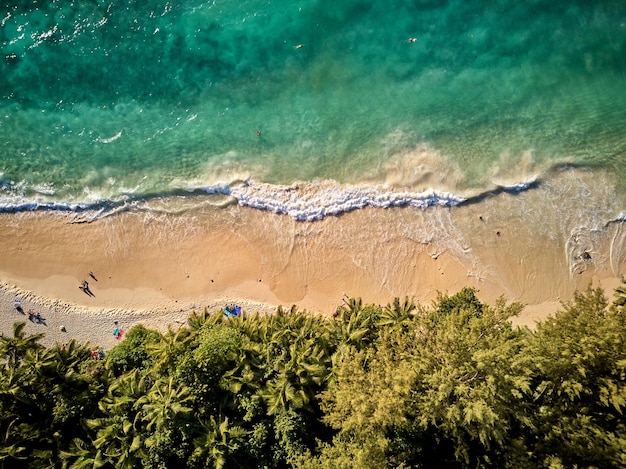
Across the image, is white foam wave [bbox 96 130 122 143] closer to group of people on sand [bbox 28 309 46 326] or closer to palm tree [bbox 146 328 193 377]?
group of people on sand [bbox 28 309 46 326]

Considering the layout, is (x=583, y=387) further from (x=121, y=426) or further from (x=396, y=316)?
(x=121, y=426)

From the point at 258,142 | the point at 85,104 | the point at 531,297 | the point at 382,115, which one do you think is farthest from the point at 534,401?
the point at 85,104

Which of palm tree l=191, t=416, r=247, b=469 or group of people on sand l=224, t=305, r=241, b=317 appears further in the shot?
group of people on sand l=224, t=305, r=241, b=317

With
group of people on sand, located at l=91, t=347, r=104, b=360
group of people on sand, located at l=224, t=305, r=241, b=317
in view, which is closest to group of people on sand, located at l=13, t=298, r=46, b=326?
group of people on sand, located at l=91, t=347, r=104, b=360

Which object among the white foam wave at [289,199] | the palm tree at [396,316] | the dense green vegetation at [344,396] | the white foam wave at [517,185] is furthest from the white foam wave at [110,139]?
the white foam wave at [517,185]

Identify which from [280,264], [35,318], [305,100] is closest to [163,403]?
[280,264]

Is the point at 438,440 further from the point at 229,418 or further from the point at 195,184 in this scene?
the point at 195,184
